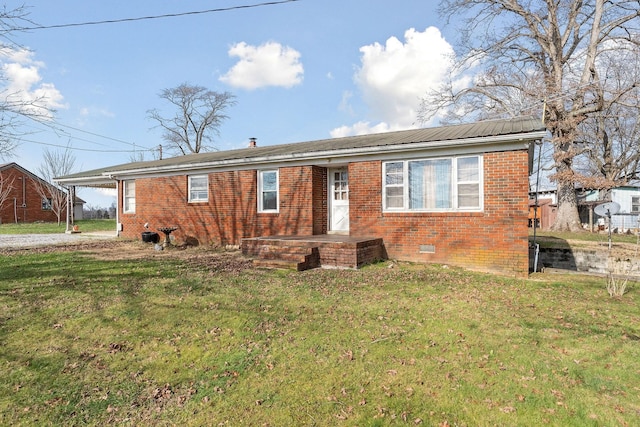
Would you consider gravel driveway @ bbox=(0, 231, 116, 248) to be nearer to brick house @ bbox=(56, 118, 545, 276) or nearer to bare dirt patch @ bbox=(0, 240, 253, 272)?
bare dirt patch @ bbox=(0, 240, 253, 272)

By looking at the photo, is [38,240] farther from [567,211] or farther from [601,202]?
[601,202]

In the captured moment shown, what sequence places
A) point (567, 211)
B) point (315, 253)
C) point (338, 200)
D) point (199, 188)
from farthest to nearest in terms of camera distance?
point (567, 211) → point (199, 188) → point (338, 200) → point (315, 253)

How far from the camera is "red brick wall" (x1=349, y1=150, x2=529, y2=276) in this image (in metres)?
7.86

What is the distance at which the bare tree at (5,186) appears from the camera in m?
29.9

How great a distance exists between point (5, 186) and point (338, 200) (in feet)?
119

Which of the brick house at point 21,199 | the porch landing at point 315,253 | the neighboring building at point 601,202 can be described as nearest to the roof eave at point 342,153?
the porch landing at point 315,253

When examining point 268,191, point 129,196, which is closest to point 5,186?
point 129,196

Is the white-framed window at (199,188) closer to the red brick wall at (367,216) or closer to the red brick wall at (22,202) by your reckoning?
the red brick wall at (367,216)

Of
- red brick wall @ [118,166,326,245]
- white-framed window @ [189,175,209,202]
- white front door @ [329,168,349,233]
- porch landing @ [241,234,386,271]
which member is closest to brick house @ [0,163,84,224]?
red brick wall @ [118,166,326,245]

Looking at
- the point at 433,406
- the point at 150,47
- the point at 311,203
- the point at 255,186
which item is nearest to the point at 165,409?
the point at 433,406

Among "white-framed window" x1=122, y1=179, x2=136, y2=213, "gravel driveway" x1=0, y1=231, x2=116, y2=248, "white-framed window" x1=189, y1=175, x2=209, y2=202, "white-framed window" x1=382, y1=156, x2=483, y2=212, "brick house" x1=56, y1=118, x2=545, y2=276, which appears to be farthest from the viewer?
"white-framed window" x1=122, y1=179, x2=136, y2=213

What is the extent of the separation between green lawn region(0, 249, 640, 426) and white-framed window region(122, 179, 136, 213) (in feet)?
30.1

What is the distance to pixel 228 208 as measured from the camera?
1233 cm

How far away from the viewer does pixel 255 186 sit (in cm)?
1180
